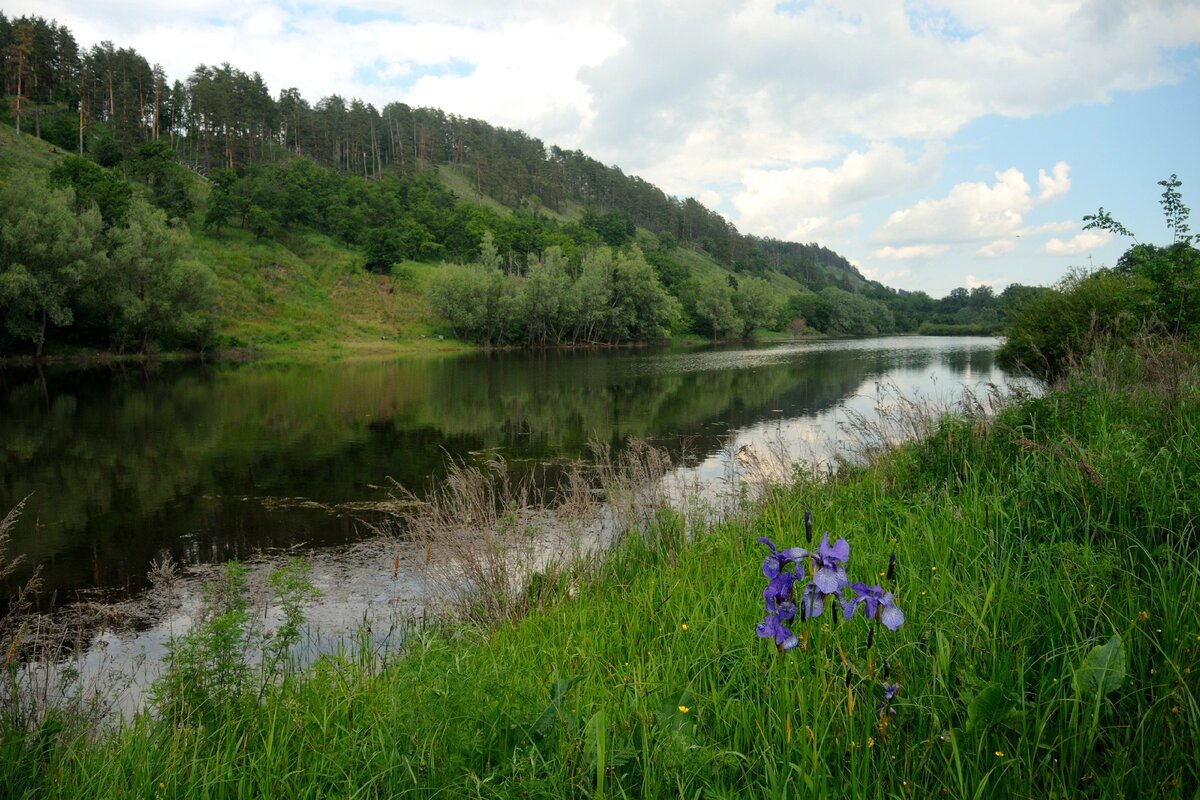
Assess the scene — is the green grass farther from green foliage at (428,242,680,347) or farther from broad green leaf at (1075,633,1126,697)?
broad green leaf at (1075,633,1126,697)

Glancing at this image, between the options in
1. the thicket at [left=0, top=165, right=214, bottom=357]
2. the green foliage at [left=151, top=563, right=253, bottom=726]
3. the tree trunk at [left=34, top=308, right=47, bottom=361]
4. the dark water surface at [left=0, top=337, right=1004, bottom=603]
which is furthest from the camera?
the tree trunk at [left=34, top=308, right=47, bottom=361]

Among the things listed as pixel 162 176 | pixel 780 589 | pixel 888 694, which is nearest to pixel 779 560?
pixel 780 589

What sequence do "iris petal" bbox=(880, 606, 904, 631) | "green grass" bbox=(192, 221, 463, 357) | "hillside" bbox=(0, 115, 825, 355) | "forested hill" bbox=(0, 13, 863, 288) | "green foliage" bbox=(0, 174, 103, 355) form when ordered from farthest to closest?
1. "forested hill" bbox=(0, 13, 863, 288)
2. "green grass" bbox=(192, 221, 463, 357)
3. "hillside" bbox=(0, 115, 825, 355)
4. "green foliage" bbox=(0, 174, 103, 355)
5. "iris petal" bbox=(880, 606, 904, 631)

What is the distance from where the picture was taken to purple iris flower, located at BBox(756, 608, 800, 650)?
7.17ft

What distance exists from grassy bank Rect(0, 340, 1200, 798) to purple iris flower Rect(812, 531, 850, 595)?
0.37m

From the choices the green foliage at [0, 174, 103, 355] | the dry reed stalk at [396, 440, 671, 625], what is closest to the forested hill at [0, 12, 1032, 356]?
the green foliage at [0, 174, 103, 355]

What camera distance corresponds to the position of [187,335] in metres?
59.2

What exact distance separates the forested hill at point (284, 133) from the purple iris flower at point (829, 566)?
103943 millimetres

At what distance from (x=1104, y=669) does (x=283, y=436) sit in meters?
23.5

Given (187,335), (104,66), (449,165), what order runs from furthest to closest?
(449,165) < (104,66) < (187,335)

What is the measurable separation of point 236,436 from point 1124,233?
24.2 m

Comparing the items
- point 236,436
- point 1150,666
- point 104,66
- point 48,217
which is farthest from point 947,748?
point 104,66

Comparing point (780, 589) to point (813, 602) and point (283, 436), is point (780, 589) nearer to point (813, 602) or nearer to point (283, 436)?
point (813, 602)

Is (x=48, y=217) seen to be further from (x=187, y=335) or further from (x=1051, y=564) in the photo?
(x=1051, y=564)
